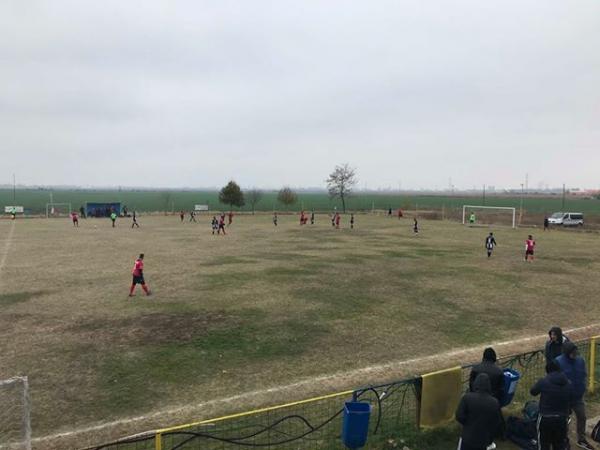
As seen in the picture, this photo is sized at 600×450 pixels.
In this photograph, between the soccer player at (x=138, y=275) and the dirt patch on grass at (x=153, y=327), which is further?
the soccer player at (x=138, y=275)

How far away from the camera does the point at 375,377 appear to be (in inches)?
388

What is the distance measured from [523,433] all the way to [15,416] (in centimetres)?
846

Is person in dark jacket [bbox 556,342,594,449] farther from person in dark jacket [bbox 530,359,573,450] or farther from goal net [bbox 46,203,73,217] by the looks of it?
goal net [bbox 46,203,73,217]

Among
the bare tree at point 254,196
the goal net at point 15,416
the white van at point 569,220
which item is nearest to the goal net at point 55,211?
the bare tree at point 254,196

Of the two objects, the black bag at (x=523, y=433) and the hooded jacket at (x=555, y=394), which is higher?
the hooded jacket at (x=555, y=394)

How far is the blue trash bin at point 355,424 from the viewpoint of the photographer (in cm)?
683

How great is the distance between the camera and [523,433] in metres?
7.05

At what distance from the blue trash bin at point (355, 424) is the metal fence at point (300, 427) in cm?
21

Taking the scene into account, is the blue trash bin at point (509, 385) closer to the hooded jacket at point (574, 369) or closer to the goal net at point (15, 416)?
the hooded jacket at point (574, 369)

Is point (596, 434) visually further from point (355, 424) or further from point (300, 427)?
point (300, 427)

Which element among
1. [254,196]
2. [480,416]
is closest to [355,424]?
[480,416]

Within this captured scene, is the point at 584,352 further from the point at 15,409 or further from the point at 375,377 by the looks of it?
the point at 15,409

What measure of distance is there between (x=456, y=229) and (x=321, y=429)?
4078cm

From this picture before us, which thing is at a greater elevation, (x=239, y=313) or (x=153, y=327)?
(x=239, y=313)
